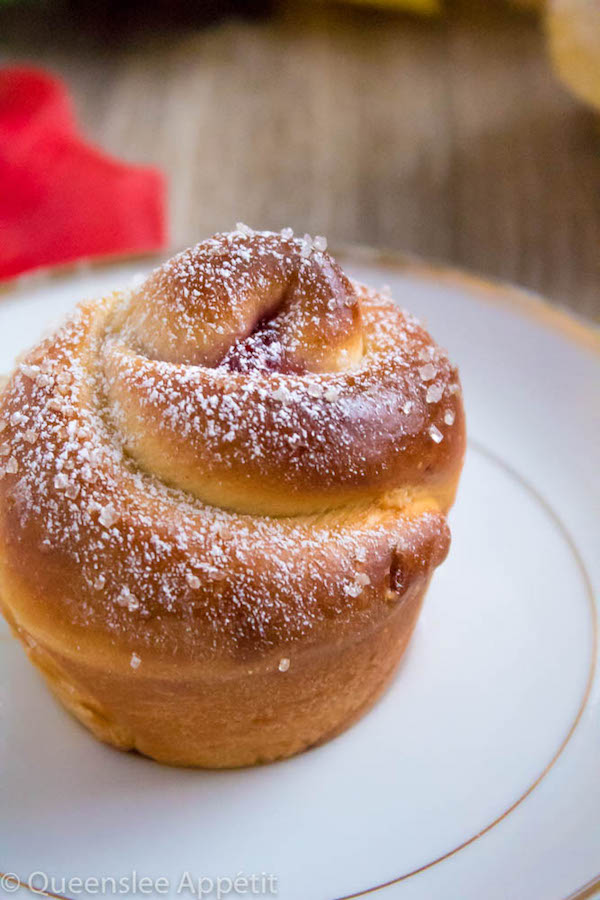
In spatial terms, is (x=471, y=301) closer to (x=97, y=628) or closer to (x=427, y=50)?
(x=97, y=628)

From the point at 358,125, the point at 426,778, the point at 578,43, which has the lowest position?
the point at 426,778

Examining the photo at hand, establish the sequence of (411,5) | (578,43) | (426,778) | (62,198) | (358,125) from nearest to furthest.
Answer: (426,778) → (62,198) → (578,43) → (358,125) → (411,5)

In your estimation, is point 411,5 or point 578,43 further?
point 411,5

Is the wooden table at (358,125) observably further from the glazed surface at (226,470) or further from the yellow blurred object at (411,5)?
the glazed surface at (226,470)

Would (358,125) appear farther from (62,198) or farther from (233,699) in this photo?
(233,699)

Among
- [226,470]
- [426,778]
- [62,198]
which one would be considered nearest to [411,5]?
[62,198]

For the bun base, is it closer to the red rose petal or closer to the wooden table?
the red rose petal

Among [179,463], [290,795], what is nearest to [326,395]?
[179,463]
